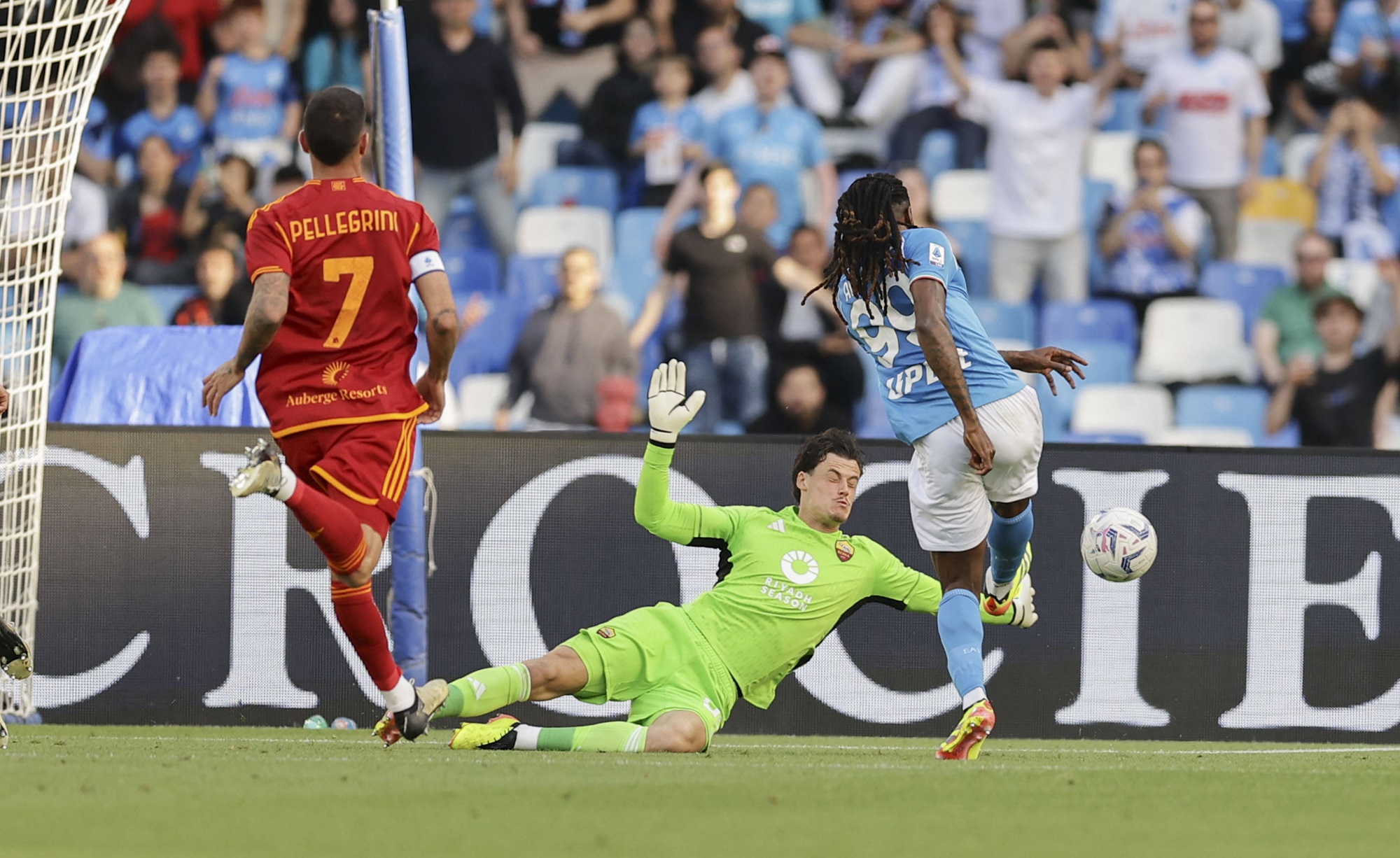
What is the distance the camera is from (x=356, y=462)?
5.30 metres

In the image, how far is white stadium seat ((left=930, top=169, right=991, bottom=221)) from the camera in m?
12.4

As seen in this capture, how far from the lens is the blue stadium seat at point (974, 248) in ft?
40.5

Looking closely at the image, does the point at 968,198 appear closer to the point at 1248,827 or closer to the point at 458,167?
the point at 458,167

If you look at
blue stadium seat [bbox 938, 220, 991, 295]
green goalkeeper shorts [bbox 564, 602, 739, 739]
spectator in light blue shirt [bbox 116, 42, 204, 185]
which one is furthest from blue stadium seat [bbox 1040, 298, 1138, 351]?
green goalkeeper shorts [bbox 564, 602, 739, 739]

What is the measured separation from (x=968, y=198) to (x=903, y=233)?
6.60 meters

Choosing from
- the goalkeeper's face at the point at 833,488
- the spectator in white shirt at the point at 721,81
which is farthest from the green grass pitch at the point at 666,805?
the spectator in white shirt at the point at 721,81

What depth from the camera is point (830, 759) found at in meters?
5.73

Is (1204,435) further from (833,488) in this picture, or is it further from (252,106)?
(252,106)

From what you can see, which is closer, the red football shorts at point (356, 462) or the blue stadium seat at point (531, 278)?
the red football shorts at point (356, 462)

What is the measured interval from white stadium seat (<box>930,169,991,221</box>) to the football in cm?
592

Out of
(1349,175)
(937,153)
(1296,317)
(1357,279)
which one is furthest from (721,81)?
(1357,279)

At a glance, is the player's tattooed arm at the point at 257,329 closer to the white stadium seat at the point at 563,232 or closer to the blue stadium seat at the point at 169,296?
the blue stadium seat at the point at 169,296

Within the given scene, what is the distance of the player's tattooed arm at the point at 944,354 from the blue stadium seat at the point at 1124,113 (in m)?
7.43

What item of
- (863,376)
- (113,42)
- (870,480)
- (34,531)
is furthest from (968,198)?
(34,531)
